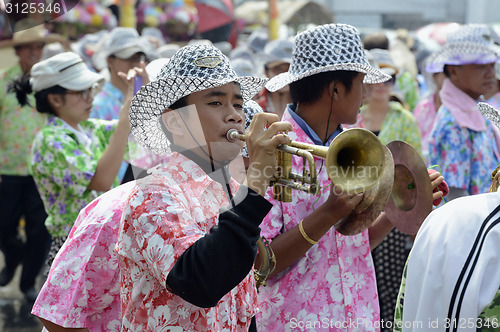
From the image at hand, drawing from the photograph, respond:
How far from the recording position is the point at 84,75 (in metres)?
5.00

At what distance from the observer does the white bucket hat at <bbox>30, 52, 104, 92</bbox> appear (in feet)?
16.1

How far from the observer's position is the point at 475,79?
5.50 meters

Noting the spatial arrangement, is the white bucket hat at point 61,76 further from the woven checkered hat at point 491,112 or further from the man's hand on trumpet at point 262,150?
the woven checkered hat at point 491,112

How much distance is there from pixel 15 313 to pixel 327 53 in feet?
15.2

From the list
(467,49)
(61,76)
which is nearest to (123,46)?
(61,76)

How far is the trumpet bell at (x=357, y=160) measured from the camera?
8.45 ft

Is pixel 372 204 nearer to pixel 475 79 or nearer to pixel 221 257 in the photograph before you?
pixel 221 257

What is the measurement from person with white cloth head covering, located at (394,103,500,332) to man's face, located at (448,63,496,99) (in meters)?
3.61

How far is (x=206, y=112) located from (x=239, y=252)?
Answer: 23.3 inches

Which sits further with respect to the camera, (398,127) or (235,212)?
(398,127)

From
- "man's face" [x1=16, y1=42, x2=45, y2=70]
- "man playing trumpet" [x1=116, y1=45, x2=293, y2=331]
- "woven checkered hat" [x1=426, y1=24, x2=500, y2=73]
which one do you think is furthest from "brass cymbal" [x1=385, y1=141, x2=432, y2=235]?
"man's face" [x1=16, y1=42, x2=45, y2=70]

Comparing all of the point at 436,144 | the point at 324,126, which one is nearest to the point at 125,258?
the point at 324,126

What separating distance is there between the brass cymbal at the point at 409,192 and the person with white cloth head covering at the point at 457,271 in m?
1.03

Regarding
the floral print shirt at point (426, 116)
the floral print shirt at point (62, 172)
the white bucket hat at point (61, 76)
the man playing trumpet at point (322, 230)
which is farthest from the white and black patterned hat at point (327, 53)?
the floral print shirt at point (426, 116)
